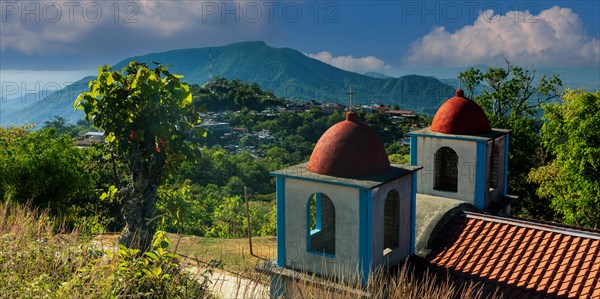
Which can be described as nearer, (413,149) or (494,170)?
(413,149)

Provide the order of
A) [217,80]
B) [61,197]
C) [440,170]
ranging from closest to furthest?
[440,170], [61,197], [217,80]

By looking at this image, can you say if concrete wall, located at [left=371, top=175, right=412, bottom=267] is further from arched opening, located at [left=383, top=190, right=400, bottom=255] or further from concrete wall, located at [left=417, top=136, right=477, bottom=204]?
concrete wall, located at [left=417, top=136, right=477, bottom=204]

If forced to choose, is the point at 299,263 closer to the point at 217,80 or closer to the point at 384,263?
the point at 384,263

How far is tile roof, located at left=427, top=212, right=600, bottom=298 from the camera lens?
9.30 m

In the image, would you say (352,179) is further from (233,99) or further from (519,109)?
(233,99)

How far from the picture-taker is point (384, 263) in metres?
10.1

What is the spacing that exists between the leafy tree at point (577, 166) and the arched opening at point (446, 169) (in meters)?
8.95

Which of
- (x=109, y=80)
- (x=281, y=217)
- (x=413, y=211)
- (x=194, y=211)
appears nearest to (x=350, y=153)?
(x=281, y=217)

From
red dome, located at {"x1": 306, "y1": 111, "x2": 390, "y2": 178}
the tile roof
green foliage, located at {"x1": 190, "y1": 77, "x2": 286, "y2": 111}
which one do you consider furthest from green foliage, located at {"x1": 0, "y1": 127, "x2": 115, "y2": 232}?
green foliage, located at {"x1": 190, "y1": 77, "x2": 286, "y2": 111}

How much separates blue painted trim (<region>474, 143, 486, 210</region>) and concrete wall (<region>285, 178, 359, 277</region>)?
496 cm

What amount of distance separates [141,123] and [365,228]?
170 inches

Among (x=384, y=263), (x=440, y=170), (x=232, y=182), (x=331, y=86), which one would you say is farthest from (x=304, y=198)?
(x=331, y=86)

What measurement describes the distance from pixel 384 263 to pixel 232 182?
99.6ft

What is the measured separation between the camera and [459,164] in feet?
43.4
